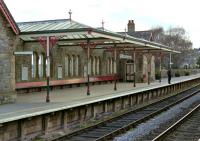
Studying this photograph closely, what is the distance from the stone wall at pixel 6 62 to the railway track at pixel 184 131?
7.28 metres

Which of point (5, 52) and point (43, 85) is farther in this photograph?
point (43, 85)

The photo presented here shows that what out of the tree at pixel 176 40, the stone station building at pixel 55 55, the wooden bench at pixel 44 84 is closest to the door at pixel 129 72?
the stone station building at pixel 55 55

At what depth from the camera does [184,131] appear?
1411cm

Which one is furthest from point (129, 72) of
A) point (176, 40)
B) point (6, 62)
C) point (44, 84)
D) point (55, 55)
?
→ point (176, 40)

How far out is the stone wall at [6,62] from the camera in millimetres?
17516

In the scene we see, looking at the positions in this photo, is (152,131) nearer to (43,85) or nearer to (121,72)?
(43,85)

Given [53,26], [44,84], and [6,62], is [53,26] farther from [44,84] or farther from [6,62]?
[6,62]

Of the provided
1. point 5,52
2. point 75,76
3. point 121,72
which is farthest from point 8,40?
point 121,72

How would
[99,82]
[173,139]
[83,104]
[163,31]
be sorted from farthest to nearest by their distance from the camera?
1. [163,31]
2. [99,82]
3. [83,104]
4. [173,139]

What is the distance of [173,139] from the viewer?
12625 mm

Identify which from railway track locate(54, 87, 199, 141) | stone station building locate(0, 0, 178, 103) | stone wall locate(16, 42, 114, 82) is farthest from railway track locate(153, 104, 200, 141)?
stone wall locate(16, 42, 114, 82)

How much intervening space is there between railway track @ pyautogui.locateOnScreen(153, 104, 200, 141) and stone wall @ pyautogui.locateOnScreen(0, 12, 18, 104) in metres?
7.28

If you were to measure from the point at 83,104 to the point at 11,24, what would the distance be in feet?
15.7

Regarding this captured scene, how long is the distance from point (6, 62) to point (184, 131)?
8249mm
